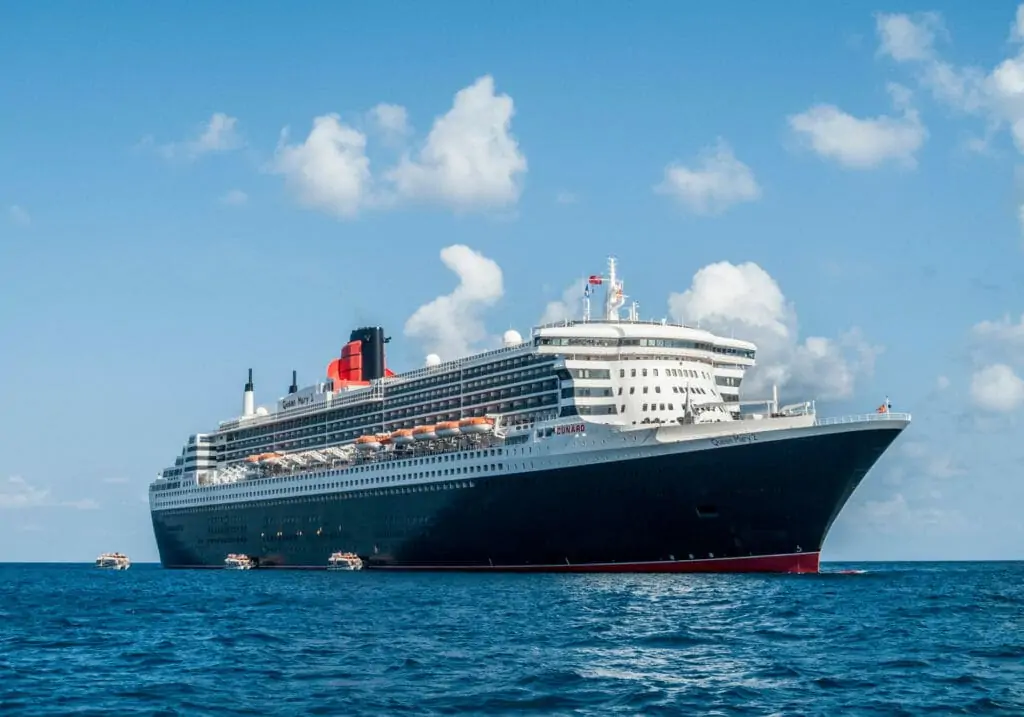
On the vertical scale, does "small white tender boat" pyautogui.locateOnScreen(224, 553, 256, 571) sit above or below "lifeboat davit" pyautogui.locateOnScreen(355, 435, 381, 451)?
below

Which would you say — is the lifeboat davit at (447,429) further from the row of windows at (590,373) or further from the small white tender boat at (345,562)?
the small white tender boat at (345,562)

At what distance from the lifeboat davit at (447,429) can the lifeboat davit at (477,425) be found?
46 cm

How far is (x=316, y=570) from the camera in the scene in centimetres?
8312

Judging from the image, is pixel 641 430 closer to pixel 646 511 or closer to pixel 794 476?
pixel 646 511

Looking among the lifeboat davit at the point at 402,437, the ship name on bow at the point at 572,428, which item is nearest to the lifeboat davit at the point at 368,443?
the lifeboat davit at the point at 402,437

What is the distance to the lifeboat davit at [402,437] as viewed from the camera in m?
75.5

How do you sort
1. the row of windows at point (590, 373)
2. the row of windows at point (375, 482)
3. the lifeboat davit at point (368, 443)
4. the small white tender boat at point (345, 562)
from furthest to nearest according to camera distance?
the lifeboat davit at point (368, 443), the small white tender boat at point (345, 562), the row of windows at point (375, 482), the row of windows at point (590, 373)

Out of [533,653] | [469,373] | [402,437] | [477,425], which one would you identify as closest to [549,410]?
[477,425]

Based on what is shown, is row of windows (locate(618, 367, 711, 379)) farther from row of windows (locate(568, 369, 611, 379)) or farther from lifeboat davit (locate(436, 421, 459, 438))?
lifeboat davit (locate(436, 421, 459, 438))

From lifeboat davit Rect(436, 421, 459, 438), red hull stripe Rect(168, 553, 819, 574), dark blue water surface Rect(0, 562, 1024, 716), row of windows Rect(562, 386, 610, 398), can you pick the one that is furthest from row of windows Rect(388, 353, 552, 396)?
dark blue water surface Rect(0, 562, 1024, 716)

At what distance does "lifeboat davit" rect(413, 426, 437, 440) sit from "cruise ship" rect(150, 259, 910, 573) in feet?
0.38

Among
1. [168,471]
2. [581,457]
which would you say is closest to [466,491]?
[581,457]

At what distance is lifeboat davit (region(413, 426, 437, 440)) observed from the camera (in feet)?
241

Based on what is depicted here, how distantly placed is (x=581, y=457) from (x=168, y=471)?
6519 centimetres
